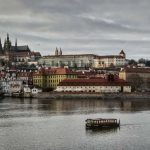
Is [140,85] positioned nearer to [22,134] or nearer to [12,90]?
[12,90]

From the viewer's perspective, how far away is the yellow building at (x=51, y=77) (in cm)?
10675

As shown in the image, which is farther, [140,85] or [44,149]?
[140,85]

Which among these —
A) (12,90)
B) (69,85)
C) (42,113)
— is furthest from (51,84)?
(42,113)

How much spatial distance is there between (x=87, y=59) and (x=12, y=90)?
7231 cm

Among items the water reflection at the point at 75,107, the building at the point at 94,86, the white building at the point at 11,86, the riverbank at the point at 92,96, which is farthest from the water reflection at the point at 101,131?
the white building at the point at 11,86

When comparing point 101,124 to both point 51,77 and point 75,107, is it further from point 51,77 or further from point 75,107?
point 51,77

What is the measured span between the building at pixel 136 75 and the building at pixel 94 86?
53.8ft

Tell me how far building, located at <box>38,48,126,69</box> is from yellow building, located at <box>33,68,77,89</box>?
53.7m

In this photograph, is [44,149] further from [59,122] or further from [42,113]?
[42,113]

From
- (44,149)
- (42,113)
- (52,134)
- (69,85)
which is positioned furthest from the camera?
(69,85)

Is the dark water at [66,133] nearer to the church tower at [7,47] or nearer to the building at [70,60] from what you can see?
the building at [70,60]

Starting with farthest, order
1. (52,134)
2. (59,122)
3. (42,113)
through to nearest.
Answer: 1. (42,113)
2. (59,122)
3. (52,134)

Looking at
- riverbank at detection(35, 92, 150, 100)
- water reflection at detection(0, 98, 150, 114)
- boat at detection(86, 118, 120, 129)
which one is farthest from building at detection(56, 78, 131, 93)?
boat at detection(86, 118, 120, 129)

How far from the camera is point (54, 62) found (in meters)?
174
